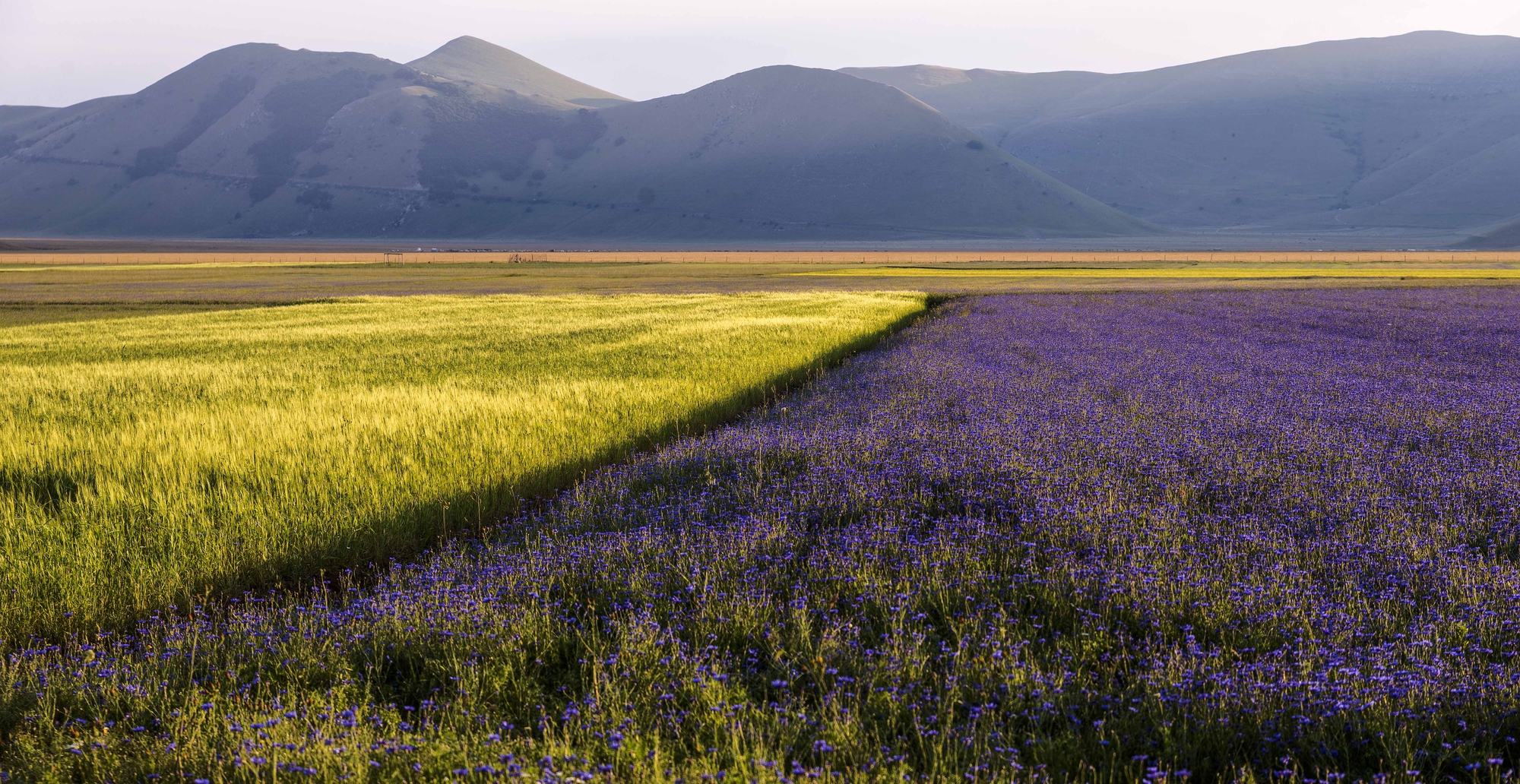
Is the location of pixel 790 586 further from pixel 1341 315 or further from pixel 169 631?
pixel 1341 315

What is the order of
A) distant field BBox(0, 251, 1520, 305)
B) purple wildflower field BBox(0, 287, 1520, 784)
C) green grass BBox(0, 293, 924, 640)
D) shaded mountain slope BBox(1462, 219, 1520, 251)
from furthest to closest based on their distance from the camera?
shaded mountain slope BBox(1462, 219, 1520, 251) < distant field BBox(0, 251, 1520, 305) < green grass BBox(0, 293, 924, 640) < purple wildflower field BBox(0, 287, 1520, 784)

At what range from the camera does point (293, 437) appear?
9.38 metres

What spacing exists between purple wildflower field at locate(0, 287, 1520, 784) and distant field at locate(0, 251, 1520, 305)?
127ft

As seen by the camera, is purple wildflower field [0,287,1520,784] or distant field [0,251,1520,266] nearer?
purple wildflower field [0,287,1520,784]

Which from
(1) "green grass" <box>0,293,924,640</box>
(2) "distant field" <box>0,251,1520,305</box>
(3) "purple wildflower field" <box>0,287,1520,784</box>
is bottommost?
(3) "purple wildflower field" <box>0,287,1520,784</box>

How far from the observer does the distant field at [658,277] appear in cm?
5041

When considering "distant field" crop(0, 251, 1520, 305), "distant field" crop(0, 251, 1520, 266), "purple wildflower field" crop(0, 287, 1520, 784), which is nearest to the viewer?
"purple wildflower field" crop(0, 287, 1520, 784)

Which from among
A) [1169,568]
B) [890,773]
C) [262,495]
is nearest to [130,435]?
[262,495]

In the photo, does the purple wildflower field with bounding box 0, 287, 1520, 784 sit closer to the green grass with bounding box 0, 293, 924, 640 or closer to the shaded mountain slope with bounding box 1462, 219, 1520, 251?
the green grass with bounding box 0, 293, 924, 640

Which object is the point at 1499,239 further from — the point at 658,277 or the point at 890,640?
the point at 890,640

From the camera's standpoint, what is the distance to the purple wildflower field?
3758mm

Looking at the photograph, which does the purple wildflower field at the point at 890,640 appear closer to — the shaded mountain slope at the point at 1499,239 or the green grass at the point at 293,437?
the green grass at the point at 293,437

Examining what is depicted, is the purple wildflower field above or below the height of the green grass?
below

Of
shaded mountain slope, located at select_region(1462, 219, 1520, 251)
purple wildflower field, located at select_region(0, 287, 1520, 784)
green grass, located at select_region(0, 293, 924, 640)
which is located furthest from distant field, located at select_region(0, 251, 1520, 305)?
shaded mountain slope, located at select_region(1462, 219, 1520, 251)
